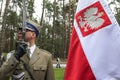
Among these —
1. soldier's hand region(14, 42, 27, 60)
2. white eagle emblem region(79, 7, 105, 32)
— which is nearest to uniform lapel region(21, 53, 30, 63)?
soldier's hand region(14, 42, 27, 60)

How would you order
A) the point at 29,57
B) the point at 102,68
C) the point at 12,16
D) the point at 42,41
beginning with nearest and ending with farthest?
the point at 102,68 → the point at 29,57 → the point at 12,16 → the point at 42,41

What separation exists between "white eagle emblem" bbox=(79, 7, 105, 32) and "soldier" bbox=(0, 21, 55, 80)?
62 cm

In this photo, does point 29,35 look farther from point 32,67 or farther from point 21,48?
point 21,48

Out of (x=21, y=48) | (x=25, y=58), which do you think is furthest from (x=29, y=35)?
(x=21, y=48)

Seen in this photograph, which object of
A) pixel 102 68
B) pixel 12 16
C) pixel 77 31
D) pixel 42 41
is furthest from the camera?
pixel 42 41

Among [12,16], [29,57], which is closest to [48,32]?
[12,16]

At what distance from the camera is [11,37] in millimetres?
67062

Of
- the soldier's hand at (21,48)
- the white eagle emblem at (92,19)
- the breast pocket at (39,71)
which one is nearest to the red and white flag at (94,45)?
the white eagle emblem at (92,19)

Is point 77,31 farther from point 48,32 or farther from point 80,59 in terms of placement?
point 48,32

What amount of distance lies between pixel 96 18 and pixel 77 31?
222 mm

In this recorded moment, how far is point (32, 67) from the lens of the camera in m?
3.88

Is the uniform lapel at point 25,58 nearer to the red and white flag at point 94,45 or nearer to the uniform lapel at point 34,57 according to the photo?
the uniform lapel at point 34,57

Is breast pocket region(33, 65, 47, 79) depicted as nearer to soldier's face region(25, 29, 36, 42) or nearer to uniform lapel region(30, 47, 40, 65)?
uniform lapel region(30, 47, 40, 65)

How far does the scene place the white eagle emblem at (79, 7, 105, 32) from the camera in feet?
10.8
